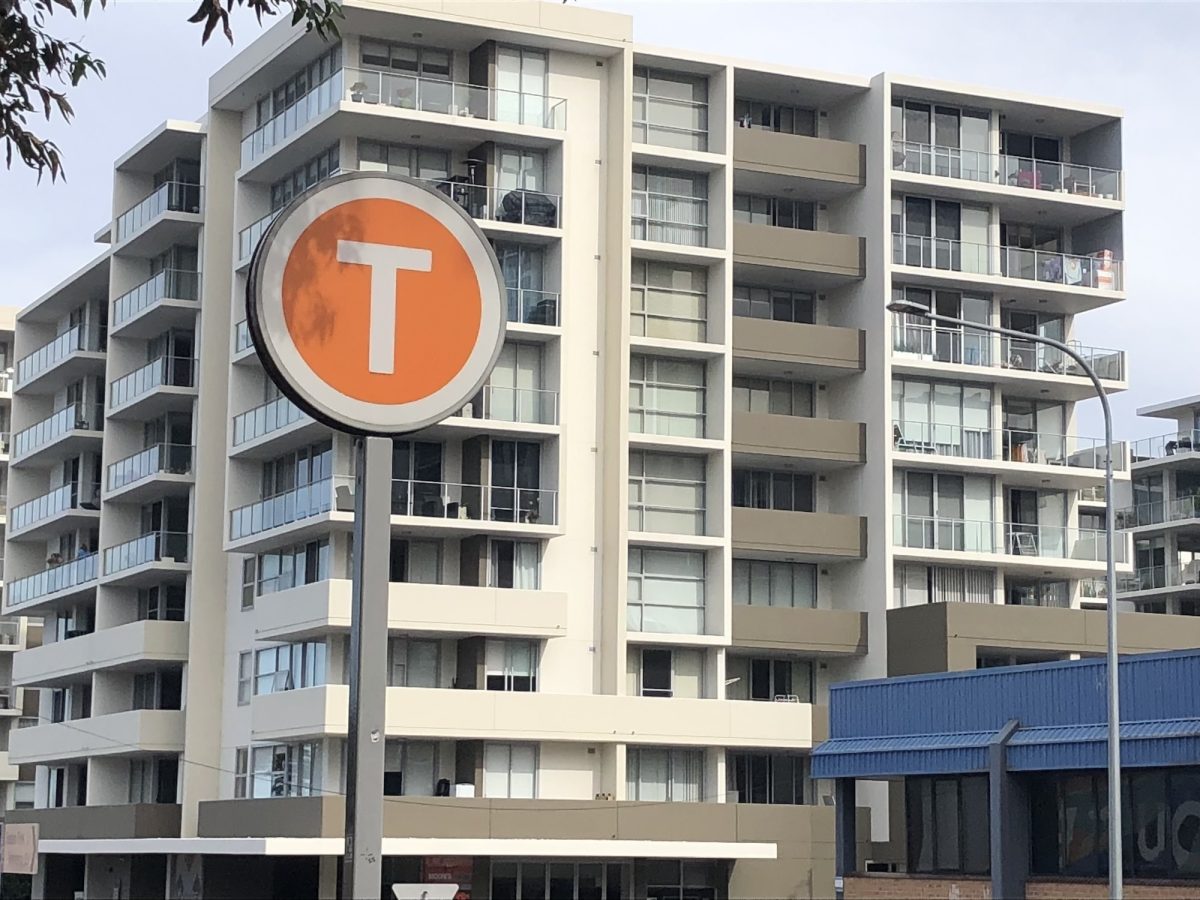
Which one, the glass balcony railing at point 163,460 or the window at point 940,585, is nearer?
the window at point 940,585

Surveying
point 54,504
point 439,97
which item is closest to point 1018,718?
point 439,97

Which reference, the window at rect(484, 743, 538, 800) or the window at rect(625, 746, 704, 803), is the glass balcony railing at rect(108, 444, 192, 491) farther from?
the window at rect(625, 746, 704, 803)

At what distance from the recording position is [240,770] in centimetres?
6381

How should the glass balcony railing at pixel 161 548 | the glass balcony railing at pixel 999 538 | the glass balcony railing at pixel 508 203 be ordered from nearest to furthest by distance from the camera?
the glass balcony railing at pixel 508 203 → the glass balcony railing at pixel 999 538 → the glass balcony railing at pixel 161 548

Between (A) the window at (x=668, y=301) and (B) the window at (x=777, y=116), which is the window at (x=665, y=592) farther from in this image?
(B) the window at (x=777, y=116)

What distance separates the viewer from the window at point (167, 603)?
6988 centimetres

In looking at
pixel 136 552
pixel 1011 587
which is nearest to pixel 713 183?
pixel 1011 587

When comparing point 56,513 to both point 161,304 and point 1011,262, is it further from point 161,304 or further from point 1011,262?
point 1011,262

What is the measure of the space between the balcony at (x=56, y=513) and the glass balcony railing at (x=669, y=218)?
23982 mm

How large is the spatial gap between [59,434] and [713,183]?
89.0 ft

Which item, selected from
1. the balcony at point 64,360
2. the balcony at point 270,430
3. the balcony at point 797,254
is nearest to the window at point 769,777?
the balcony at point 797,254

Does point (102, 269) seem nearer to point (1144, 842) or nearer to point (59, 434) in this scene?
point (59, 434)

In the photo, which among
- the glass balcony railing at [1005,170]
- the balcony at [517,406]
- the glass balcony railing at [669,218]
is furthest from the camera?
the glass balcony railing at [1005,170]

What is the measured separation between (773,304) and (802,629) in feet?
34.6
